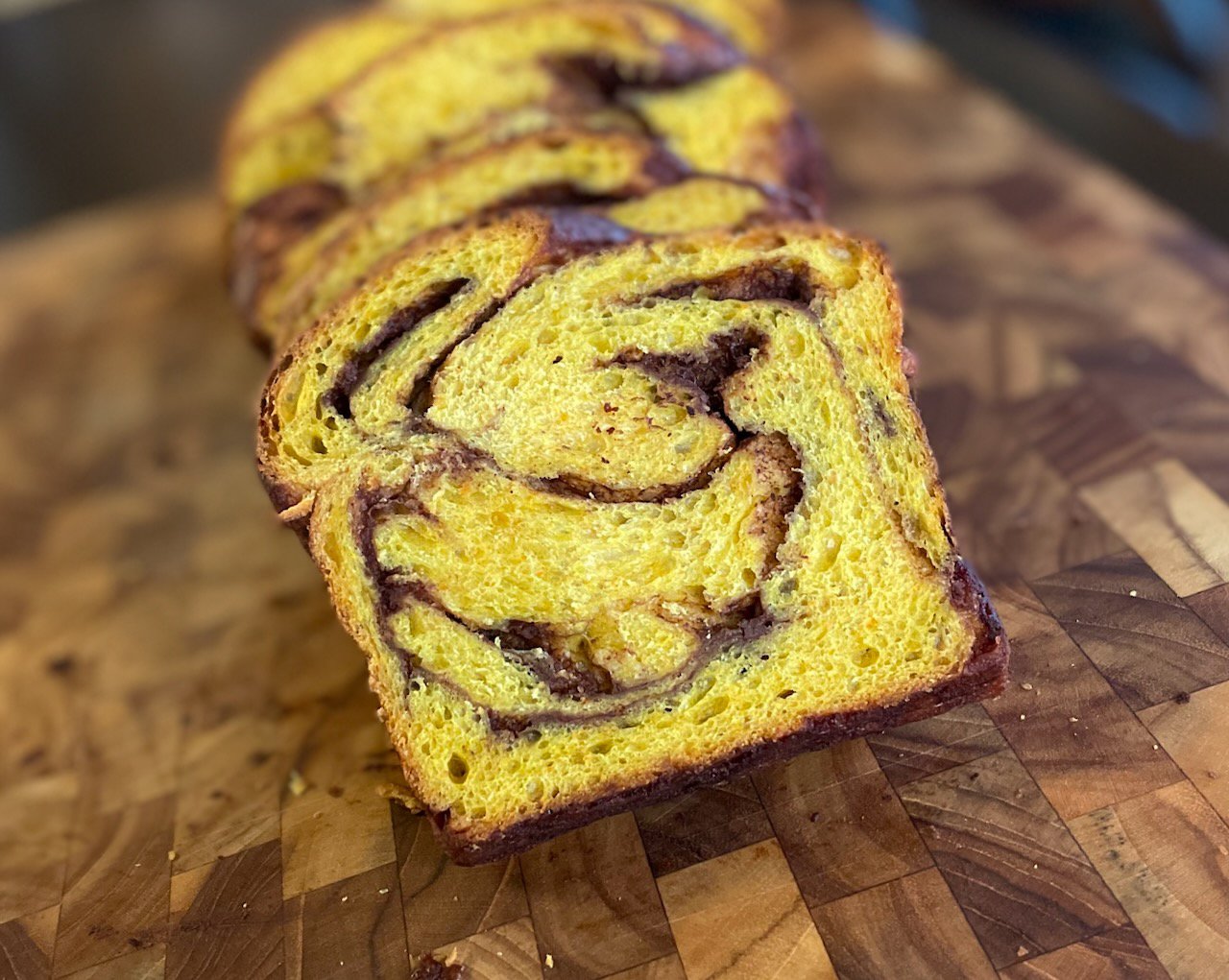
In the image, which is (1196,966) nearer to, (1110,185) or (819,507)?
(819,507)

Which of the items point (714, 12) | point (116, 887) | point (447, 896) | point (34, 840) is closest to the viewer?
point (447, 896)

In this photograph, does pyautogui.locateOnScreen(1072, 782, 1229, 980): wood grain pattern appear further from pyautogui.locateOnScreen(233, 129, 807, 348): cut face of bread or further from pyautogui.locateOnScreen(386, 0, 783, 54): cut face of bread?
pyautogui.locateOnScreen(386, 0, 783, 54): cut face of bread

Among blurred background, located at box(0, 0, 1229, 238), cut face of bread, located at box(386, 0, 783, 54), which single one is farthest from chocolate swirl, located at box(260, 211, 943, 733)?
blurred background, located at box(0, 0, 1229, 238)

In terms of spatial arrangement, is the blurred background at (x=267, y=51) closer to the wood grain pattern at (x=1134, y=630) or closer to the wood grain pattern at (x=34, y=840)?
the wood grain pattern at (x=1134, y=630)

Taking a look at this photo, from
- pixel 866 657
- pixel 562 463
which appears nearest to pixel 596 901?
pixel 866 657

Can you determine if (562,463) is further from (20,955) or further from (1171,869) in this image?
(20,955)

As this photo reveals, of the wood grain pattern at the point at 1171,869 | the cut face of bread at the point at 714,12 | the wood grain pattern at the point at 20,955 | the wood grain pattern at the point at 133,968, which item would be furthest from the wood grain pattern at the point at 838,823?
the cut face of bread at the point at 714,12
